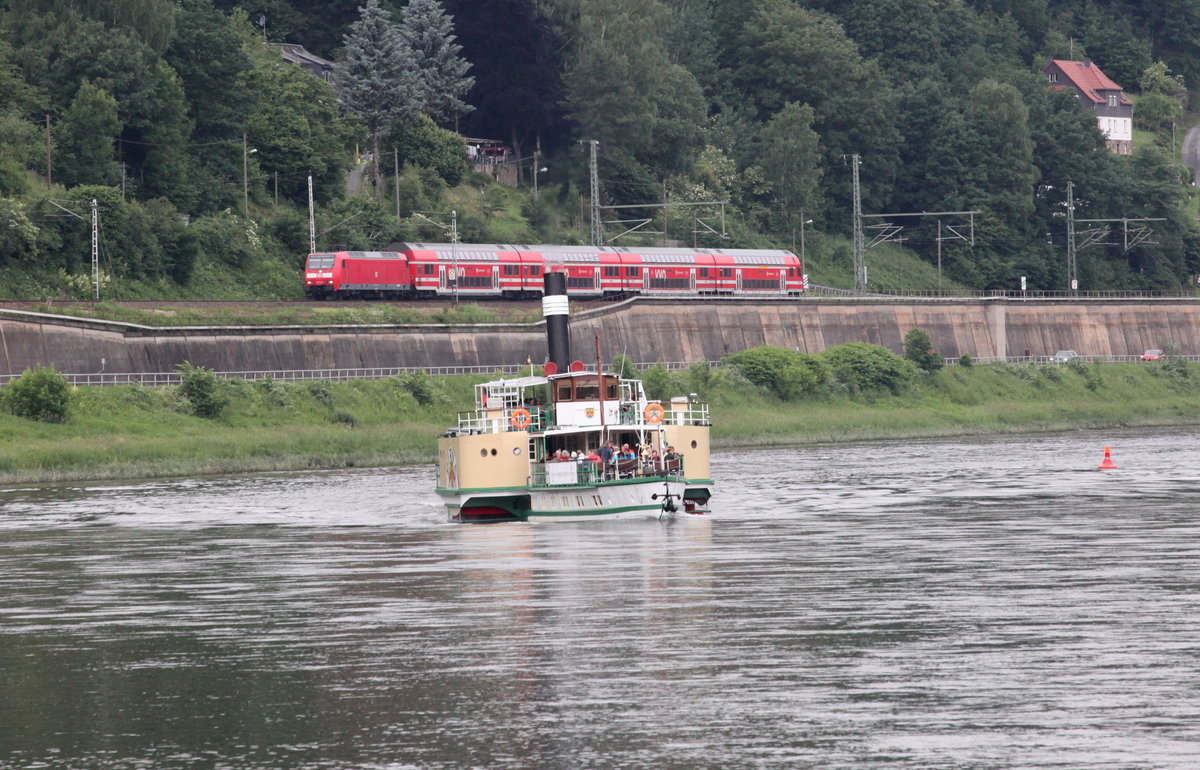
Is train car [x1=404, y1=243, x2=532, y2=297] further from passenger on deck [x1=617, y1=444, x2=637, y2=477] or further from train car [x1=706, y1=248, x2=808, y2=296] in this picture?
passenger on deck [x1=617, y1=444, x2=637, y2=477]

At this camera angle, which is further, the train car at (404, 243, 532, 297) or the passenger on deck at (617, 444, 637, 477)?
the train car at (404, 243, 532, 297)

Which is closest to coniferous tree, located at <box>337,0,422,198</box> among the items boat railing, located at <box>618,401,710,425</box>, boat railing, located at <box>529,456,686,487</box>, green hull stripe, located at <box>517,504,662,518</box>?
boat railing, located at <box>618,401,710,425</box>

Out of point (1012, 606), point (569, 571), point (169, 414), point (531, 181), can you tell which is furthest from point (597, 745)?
point (531, 181)

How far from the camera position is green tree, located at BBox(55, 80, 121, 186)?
120 metres

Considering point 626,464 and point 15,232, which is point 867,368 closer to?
point 15,232

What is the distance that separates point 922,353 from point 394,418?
4931 cm

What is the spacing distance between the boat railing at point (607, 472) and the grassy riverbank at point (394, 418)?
1290 inches

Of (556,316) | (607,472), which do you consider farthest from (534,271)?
(607,472)

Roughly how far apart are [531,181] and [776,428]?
186 feet

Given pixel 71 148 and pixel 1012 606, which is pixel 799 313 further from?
pixel 1012 606

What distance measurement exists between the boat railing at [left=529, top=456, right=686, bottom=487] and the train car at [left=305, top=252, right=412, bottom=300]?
6205cm

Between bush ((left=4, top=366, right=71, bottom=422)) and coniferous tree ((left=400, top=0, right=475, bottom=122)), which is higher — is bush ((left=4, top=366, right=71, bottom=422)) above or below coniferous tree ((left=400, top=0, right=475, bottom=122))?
below

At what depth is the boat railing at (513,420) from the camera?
58.4 metres

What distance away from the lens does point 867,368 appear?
12762 centimetres
